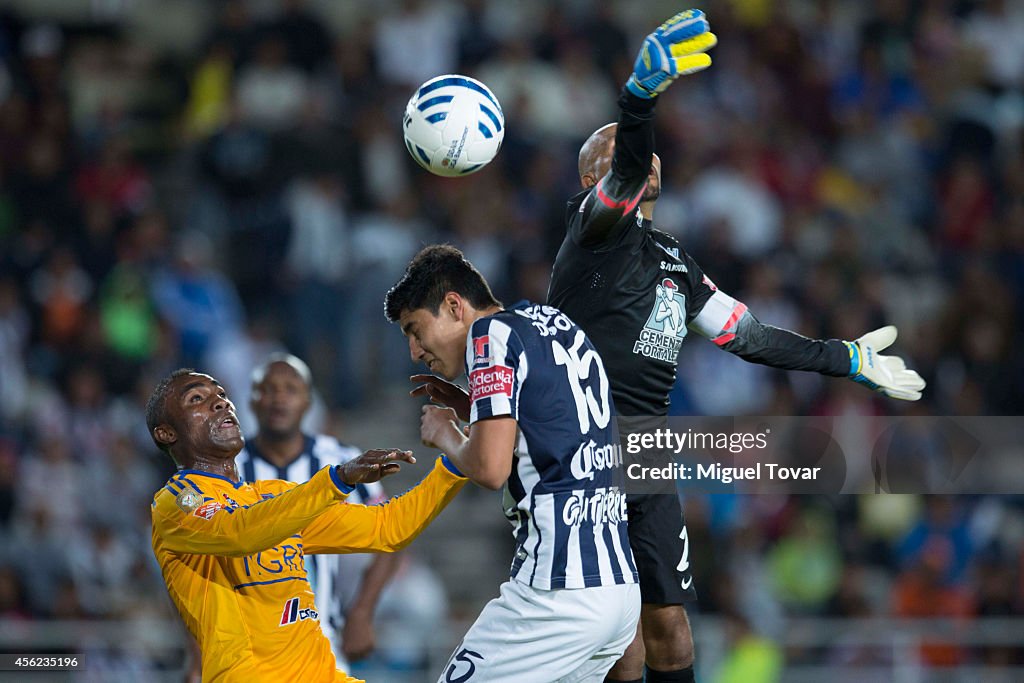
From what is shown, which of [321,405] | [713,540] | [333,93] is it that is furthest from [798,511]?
[333,93]

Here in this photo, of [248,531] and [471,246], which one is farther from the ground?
[471,246]

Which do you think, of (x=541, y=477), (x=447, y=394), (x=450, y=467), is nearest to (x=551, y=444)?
(x=541, y=477)

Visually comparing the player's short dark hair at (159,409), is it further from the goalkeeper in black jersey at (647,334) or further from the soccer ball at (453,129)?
the goalkeeper in black jersey at (647,334)

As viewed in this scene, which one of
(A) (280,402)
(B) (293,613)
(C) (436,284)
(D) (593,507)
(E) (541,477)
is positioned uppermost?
(A) (280,402)

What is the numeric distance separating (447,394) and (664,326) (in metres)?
1.05

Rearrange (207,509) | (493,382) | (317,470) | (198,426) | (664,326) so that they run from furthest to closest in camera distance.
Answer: (317,470) → (664,326) → (198,426) → (207,509) → (493,382)

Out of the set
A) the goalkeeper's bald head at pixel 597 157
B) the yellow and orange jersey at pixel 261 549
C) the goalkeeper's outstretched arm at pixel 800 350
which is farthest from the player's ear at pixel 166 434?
the goalkeeper's outstretched arm at pixel 800 350

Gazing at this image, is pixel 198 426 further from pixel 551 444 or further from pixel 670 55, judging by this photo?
pixel 670 55

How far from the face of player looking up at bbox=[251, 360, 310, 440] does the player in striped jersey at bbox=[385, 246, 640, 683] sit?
2.62 m

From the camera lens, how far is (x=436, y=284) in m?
4.89

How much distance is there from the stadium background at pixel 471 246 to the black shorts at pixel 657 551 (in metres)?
4.43

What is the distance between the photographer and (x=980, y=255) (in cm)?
1259

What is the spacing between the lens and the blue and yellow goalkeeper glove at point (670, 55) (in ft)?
16.0

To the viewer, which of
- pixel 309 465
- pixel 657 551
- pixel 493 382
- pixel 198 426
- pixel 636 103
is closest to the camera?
pixel 493 382
